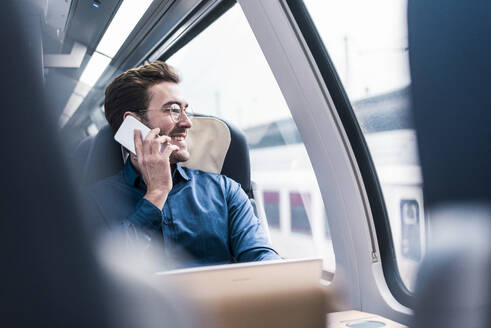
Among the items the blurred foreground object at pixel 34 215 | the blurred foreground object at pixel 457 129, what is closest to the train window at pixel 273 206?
the blurred foreground object at pixel 457 129

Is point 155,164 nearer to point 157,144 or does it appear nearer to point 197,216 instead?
point 157,144

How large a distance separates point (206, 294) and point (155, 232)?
981mm

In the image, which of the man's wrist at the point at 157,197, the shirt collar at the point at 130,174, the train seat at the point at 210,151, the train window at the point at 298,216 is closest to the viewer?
the man's wrist at the point at 157,197

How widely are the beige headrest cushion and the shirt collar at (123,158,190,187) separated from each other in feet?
0.49

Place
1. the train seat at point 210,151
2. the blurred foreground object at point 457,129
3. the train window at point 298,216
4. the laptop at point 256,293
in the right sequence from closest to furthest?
the laptop at point 256,293, the blurred foreground object at point 457,129, the train seat at point 210,151, the train window at point 298,216

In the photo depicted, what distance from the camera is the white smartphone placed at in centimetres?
160

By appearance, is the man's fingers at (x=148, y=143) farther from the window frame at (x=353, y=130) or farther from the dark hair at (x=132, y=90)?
the window frame at (x=353, y=130)

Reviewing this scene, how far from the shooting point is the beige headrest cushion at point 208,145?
1.88 m

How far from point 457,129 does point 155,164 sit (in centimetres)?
106

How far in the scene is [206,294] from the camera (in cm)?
51

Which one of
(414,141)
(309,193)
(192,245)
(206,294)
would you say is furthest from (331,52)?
(309,193)

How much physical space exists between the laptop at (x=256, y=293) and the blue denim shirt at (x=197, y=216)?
938 millimetres

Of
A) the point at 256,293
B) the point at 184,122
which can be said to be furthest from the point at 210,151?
→ the point at 256,293

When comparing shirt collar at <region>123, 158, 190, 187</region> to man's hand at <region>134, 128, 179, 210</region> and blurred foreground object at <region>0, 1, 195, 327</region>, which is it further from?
blurred foreground object at <region>0, 1, 195, 327</region>
